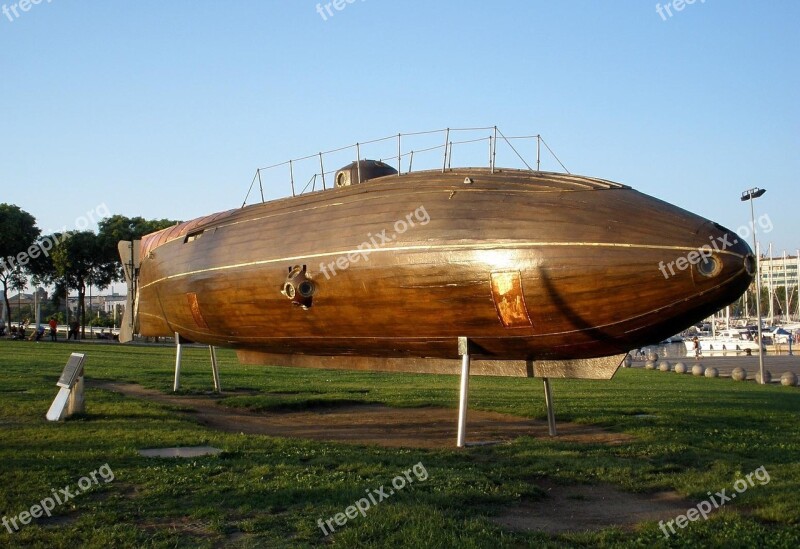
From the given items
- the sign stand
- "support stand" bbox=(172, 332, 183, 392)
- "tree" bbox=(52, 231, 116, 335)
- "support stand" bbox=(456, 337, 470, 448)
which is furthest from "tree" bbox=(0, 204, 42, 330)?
"support stand" bbox=(456, 337, 470, 448)

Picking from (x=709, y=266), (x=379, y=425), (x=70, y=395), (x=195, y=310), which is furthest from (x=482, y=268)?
(x=195, y=310)

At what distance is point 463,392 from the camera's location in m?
12.7

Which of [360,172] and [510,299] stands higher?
[360,172]

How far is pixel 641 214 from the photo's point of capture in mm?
11586

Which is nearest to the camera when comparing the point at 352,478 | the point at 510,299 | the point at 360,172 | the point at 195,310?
the point at 352,478

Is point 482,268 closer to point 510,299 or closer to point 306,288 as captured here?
point 510,299

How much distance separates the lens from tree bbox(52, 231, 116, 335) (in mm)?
64688

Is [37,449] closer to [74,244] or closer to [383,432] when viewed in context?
[383,432]

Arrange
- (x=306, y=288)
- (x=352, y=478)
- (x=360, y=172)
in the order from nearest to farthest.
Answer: (x=352, y=478) → (x=306, y=288) → (x=360, y=172)

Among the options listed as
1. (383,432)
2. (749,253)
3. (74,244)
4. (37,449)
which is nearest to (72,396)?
(37,449)

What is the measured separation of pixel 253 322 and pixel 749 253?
10398 millimetres

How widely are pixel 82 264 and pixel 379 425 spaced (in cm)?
5812

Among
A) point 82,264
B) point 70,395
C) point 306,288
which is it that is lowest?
point 70,395

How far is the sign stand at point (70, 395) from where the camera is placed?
14.9 metres
